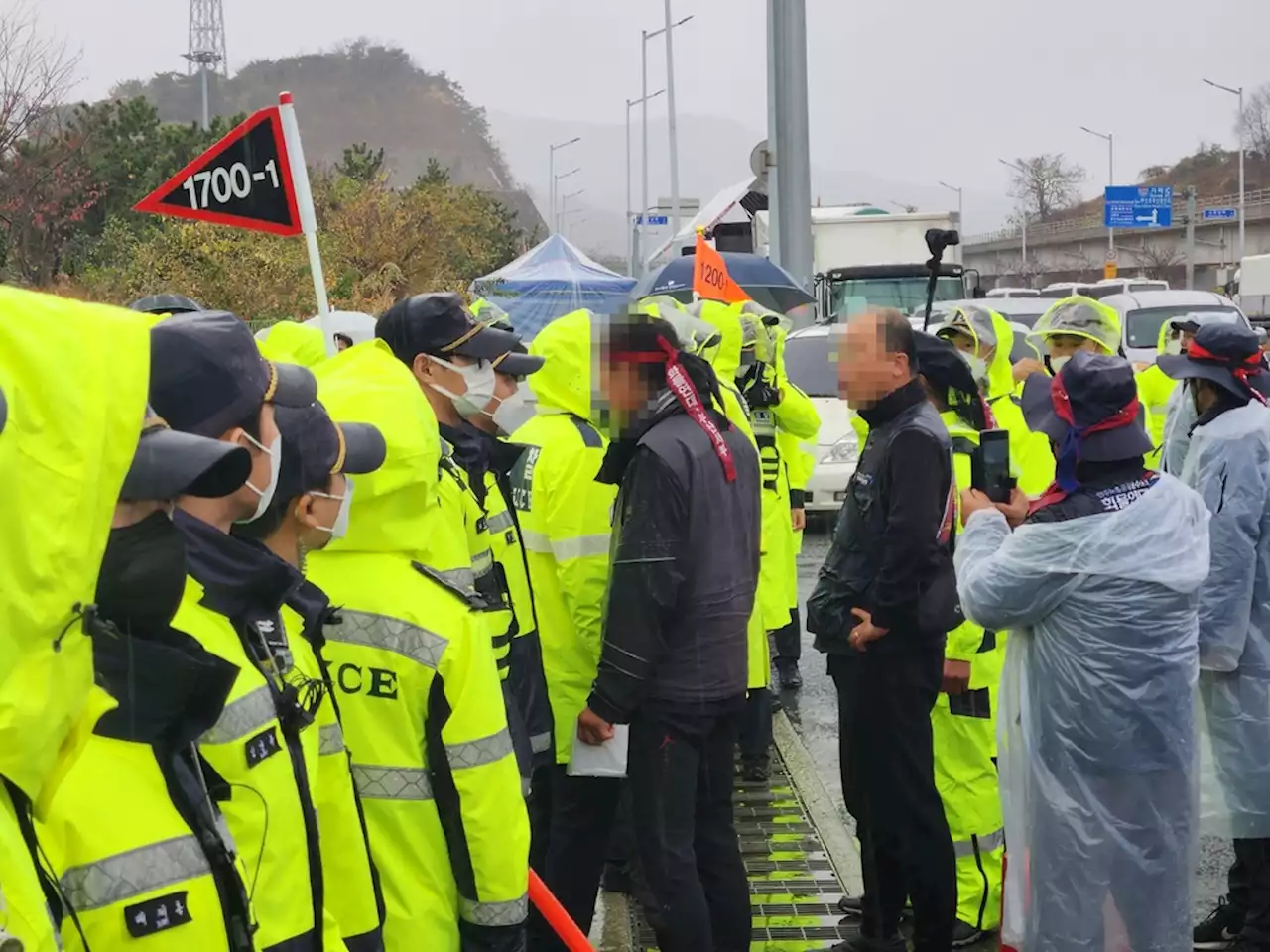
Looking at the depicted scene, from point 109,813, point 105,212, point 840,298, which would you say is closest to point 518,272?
point 840,298

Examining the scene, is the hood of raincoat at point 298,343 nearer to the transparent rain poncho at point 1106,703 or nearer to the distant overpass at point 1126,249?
the transparent rain poncho at point 1106,703

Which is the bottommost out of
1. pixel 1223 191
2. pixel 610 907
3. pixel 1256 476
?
pixel 610 907

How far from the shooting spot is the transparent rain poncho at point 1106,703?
11.3 feet

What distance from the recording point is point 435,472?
2945 mm

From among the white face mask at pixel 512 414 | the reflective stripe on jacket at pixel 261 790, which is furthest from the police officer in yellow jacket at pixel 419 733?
the white face mask at pixel 512 414

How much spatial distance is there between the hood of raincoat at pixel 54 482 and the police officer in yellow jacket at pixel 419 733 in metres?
1.26

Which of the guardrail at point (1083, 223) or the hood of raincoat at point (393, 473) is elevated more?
the guardrail at point (1083, 223)

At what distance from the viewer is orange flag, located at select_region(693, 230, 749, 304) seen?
865cm

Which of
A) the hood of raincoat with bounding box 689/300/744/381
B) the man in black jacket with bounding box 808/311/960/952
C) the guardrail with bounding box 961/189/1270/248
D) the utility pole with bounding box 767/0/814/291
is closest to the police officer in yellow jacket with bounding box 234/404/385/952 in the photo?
the man in black jacket with bounding box 808/311/960/952

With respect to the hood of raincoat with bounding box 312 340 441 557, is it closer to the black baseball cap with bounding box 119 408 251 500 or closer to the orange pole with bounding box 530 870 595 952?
the orange pole with bounding box 530 870 595 952

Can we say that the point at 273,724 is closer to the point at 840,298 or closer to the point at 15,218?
the point at 15,218

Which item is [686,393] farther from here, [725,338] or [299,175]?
[725,338]

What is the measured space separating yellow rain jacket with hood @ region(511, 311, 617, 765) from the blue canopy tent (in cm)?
1320

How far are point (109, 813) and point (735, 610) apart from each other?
2.36 m
